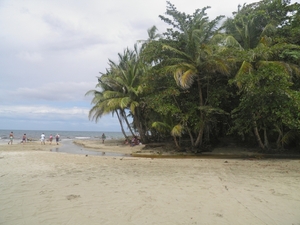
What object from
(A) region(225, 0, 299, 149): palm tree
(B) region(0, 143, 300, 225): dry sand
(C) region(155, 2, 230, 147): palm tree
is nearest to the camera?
(B) region(0, 143, 300, 225): dry sand

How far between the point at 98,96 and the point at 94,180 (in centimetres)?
1900

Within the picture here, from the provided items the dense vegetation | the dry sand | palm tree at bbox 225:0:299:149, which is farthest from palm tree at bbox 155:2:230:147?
the dry sand

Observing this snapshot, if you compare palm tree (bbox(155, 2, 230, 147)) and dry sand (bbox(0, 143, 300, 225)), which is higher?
palm tree (bbox(155, 2, 230, 147))

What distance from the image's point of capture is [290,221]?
3.90 metres

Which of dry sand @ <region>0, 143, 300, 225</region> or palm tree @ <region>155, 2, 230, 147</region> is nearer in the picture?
dry sand @ <region>0, 143, 300, 225</region>

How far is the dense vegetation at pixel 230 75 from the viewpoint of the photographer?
12.5 meters

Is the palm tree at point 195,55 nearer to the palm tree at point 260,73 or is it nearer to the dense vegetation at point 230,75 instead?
the dense vegetation at point 230,75

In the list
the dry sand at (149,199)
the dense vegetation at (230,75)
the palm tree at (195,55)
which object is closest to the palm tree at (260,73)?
the dense vegetation at (230,75)

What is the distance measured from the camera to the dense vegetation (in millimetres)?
Answer: 12477

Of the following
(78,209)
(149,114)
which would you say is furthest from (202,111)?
(78,209)

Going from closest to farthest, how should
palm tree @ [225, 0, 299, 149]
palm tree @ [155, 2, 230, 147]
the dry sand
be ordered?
the dry sand → palm tree @ [225, 0, 299, 149] → palm tree @ [155, 2, 230, 147]

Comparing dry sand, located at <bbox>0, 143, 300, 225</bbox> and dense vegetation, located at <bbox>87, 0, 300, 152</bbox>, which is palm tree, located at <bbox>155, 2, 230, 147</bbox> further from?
dry sand, located at <bbox>0, 143, 300, 225</bbox>

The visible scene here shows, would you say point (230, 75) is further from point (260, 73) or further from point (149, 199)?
point (149, 199)

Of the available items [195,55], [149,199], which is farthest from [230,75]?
[149,199]
